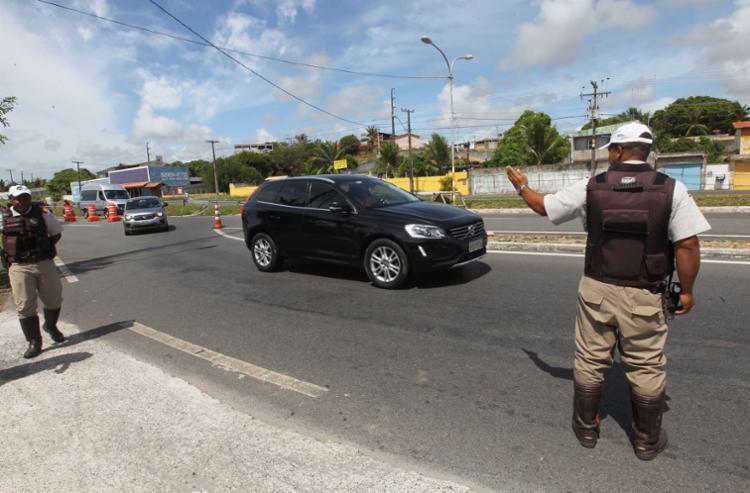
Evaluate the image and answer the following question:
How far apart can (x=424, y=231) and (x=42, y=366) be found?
4.45 meters

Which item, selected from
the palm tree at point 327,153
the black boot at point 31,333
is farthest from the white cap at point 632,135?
the palm tree at point 327,153

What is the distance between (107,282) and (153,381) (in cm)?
560

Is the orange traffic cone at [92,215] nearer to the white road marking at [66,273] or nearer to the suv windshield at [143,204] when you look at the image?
the suv windshield at [143,204]

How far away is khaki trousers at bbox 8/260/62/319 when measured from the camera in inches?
191

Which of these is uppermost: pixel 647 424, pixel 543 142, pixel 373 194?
pixel 543 142

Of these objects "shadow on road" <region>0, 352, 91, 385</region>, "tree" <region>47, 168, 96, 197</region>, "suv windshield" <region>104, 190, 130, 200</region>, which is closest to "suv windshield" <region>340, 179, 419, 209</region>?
"shadow on road" <region>0, 352, 91, 385</region>

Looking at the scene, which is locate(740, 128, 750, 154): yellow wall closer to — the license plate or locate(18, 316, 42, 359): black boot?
the license plate

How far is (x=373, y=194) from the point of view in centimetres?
751

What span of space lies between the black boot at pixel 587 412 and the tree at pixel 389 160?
5451 cm

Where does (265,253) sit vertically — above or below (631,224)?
below

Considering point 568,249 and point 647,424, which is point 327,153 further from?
point 647,424

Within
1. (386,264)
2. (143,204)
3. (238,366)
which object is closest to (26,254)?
(238,366)

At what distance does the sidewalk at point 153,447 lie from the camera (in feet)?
8.63

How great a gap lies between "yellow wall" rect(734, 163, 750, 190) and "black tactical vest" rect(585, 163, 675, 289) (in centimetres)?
4062
